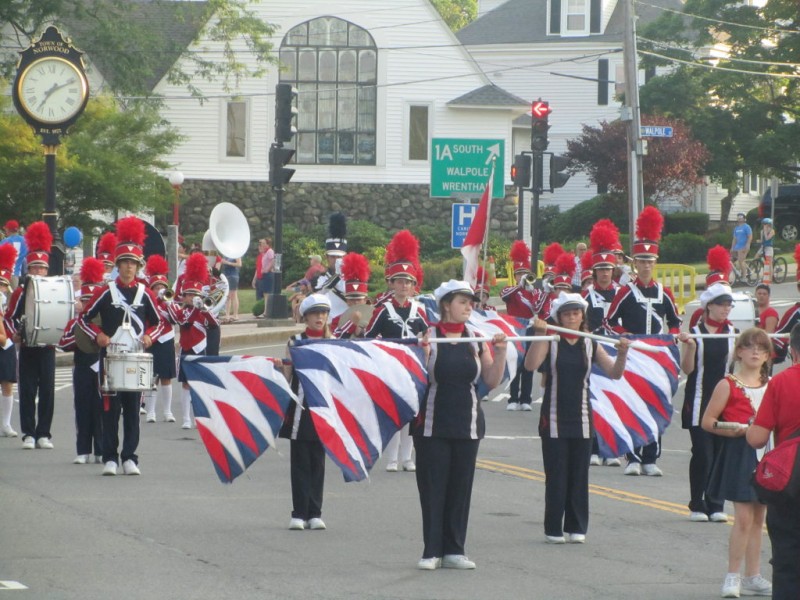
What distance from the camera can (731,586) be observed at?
28.8 feet

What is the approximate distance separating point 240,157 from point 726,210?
17.3 m

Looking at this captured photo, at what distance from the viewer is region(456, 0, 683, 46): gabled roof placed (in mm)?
60906

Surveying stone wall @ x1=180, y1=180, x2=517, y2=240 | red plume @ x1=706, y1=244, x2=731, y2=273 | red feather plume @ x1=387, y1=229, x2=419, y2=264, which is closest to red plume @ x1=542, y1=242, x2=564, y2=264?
red plume @ x1=706, y1=244, x2=731, y2=273

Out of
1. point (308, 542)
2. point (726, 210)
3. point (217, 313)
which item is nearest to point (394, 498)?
point (308, 542)

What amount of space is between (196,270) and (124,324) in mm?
4248

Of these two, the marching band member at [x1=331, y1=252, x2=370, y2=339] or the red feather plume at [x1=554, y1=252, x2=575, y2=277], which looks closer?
the marching band member at [x1=331, y1=252, x2=370, y2=339]

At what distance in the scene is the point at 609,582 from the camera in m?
9.19

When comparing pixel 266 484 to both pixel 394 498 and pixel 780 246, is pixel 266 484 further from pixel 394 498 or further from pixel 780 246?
pixel 780 246

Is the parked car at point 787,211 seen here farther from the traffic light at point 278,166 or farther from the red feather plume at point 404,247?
the red feather plume at point 404,247

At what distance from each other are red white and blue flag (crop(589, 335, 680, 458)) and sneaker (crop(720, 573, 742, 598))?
105 inches

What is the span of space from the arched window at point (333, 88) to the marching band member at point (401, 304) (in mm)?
34939

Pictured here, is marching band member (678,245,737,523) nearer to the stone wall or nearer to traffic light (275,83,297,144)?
traffic light (275,83,297,144)

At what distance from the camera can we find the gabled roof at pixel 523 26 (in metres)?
60.9

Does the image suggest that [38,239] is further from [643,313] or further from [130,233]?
[643,313]
